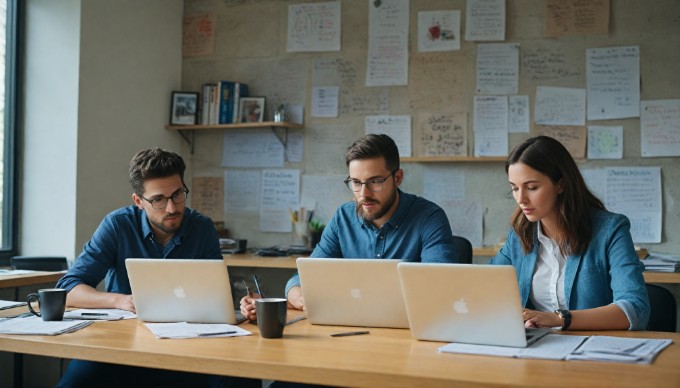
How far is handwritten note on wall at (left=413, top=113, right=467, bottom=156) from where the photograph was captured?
13.6ft

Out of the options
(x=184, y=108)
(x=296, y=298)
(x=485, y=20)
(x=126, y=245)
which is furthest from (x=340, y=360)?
(x=184, y=108)

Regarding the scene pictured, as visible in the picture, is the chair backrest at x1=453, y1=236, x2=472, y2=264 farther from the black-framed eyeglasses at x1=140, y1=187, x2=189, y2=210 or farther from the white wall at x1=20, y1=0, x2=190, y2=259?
the white wall at x1=20, y1=0, x2=190, y2=259

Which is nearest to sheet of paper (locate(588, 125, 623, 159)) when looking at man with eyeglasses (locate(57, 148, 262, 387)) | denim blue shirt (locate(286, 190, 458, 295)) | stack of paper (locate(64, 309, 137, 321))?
Answer: denim blue shirt (locate(286, 190, 458, 295))

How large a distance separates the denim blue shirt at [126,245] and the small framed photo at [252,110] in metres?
1.82

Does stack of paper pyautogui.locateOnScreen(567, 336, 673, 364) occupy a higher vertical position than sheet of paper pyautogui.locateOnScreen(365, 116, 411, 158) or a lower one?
lower

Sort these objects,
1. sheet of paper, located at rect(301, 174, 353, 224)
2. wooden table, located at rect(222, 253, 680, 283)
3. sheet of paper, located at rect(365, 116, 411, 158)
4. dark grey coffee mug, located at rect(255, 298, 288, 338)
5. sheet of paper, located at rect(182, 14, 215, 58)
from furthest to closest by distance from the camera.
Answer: sheet of paper, located at rect(182, 14, 215, 58), sheet of paper, located at rect(301, 174, 353, 224), sheet of paper, located at rect(365, 116, 411, 158), wooden table, located at rect(222, 253, 680, 283), dark grey coffee mug, located at rect(255, 298, 288, 338)

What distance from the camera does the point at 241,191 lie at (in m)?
4.64

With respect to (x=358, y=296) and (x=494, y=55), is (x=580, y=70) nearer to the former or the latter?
(x=494, y=55)

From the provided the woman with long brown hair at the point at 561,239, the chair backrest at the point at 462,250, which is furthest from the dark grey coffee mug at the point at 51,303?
the chair backrest at the point at 462,250

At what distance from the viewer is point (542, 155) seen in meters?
2.23

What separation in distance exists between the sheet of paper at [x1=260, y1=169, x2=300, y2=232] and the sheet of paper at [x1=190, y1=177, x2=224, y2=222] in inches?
11.5

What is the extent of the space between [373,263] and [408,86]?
2533 millimetres

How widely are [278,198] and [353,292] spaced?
265 cm

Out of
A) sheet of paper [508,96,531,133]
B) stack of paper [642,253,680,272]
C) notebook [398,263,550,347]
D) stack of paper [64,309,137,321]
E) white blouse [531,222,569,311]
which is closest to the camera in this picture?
notebook [398,263,550,347]
